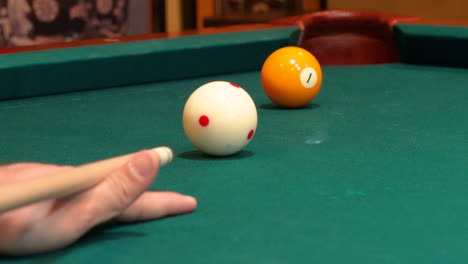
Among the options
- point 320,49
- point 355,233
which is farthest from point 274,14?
point 355,233

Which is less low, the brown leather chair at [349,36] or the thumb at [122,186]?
the thumb at [122,186]

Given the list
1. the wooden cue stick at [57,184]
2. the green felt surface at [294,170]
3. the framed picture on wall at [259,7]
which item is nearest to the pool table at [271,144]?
the green felt surface at [294,170]

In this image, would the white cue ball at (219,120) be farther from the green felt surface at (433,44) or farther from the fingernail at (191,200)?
the green felt surface at (433,44)

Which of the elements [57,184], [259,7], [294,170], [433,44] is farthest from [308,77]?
[259,7]

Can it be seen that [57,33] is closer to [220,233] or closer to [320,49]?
[320,49]

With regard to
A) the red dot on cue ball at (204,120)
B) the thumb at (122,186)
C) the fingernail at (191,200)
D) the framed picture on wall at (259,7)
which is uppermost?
the thumb at (122,186)

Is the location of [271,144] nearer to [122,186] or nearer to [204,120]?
[204,120]
